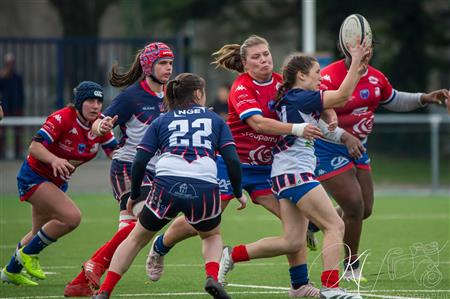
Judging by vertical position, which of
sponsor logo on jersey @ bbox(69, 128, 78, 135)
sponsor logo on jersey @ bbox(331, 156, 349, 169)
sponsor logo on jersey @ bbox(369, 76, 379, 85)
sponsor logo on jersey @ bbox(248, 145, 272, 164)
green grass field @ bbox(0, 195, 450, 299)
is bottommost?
green grass field @ bbox(0, 195, 450, 299)

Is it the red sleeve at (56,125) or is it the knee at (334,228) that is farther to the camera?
the red sleeve at (56,125)

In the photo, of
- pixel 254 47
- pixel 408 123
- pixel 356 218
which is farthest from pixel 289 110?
pixel 408 123

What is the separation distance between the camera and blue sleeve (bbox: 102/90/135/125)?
9156 millimetres

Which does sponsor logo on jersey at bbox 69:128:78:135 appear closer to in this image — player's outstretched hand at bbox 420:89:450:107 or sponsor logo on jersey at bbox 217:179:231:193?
sponsor logo on jersey at bbox 217:179:231:193

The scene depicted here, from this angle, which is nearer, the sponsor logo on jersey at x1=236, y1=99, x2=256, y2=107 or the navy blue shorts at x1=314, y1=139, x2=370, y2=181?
the sponsor logo on jersey at x1=236, y1=99, x2=256, y2=107

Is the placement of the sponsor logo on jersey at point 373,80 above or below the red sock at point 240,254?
above

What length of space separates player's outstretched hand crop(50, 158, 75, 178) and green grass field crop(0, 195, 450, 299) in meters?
1.00

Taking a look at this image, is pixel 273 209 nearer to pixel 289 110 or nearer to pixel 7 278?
pixel 289 110

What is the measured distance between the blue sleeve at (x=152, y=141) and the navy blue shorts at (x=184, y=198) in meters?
0.22

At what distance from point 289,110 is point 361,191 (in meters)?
1.93

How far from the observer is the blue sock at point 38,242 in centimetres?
961

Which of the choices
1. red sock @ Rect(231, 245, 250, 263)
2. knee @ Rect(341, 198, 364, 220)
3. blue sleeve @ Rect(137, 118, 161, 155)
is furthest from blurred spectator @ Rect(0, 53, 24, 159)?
blue sleeve @ Rect(137, 118, 161, 155)

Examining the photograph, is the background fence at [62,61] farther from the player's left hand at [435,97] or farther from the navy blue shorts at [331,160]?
the player's left hand at [435,97]

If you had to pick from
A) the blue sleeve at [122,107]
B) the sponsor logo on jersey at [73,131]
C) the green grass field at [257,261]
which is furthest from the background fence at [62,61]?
the blue sleeve at [122,107]
